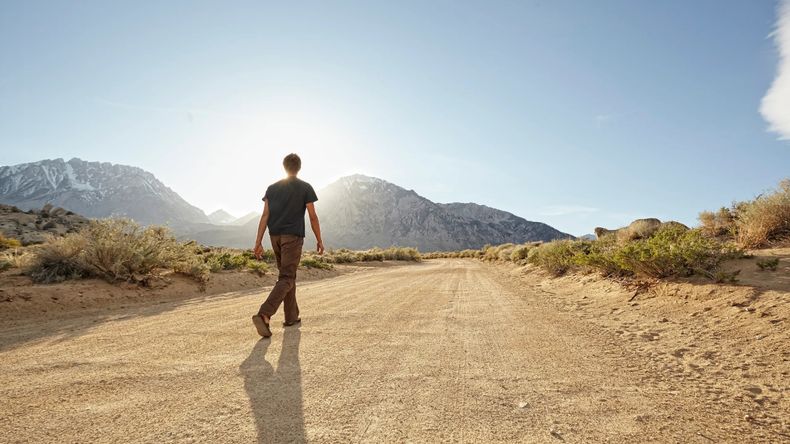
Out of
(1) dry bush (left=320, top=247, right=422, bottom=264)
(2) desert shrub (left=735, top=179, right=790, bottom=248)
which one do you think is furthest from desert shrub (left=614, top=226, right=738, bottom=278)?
(1) dry bush (left=320, top=247, right=422, bottom=264)

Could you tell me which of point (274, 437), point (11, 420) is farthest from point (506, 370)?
point (11, 420)

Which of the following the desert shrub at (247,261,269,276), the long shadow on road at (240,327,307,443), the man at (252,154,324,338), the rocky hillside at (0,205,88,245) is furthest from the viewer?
the rocky hillside at (0,205,88,245)

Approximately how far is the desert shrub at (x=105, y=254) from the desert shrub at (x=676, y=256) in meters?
10.6

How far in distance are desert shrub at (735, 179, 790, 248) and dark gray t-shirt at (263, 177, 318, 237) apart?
8794 millimetres

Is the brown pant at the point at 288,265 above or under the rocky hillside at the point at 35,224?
under

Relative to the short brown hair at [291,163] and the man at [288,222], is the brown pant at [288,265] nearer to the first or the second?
the man at [288,222]

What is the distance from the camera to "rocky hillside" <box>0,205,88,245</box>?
22.1 metres

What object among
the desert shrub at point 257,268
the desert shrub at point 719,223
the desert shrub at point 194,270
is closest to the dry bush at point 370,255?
the desert shrub at point 257,268

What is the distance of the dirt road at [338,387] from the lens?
6.96ft

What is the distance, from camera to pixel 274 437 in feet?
6.66

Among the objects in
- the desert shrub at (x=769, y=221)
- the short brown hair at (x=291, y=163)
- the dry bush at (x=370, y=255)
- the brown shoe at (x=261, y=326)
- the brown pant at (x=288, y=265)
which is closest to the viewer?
the brown shoe at (x=261, y=326)

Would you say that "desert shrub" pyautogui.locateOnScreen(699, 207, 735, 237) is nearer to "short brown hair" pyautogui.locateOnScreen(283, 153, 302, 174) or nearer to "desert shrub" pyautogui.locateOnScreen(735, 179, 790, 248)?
"desert shrub" pyautogui.locateOnScreen(735, 179, 790, 248)

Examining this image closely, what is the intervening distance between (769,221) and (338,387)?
9.63 meters

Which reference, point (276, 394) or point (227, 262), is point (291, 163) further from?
point (227, 262)
